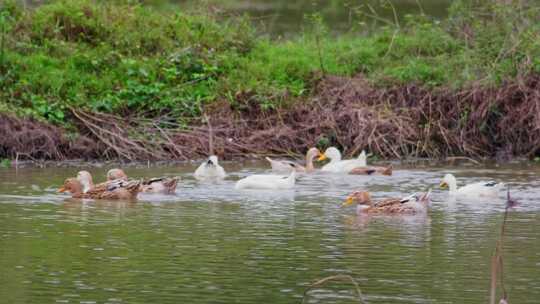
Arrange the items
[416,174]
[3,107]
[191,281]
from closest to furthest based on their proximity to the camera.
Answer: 1. [191,281]
2. [416,174]
3. [3,107]

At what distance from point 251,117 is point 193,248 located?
34.3 ft

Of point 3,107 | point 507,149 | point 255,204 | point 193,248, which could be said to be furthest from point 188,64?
point 193,248

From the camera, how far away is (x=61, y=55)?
2372cm

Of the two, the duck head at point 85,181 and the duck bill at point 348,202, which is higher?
the duck head at point 85,181

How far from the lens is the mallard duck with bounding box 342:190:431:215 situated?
15.0m

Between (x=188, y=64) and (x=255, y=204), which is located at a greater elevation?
(x=188, y=64)

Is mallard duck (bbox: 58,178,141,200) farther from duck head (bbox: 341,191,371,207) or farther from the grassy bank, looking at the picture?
the grassy bank

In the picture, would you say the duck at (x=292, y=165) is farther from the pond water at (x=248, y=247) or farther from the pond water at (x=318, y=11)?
the pond water at (x=318, y=11)

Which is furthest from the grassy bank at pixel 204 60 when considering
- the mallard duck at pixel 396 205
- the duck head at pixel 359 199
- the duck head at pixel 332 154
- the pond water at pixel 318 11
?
the mallard duck at pixel 396 205

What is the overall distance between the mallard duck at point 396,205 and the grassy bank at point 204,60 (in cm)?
646

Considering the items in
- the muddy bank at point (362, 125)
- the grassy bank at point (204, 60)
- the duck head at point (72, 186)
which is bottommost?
the duck head at point (72, 186)

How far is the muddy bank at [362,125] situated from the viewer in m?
21.5

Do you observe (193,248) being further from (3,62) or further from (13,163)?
(3,62)

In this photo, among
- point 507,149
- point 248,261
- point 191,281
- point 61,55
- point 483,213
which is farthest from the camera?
point 61,55
